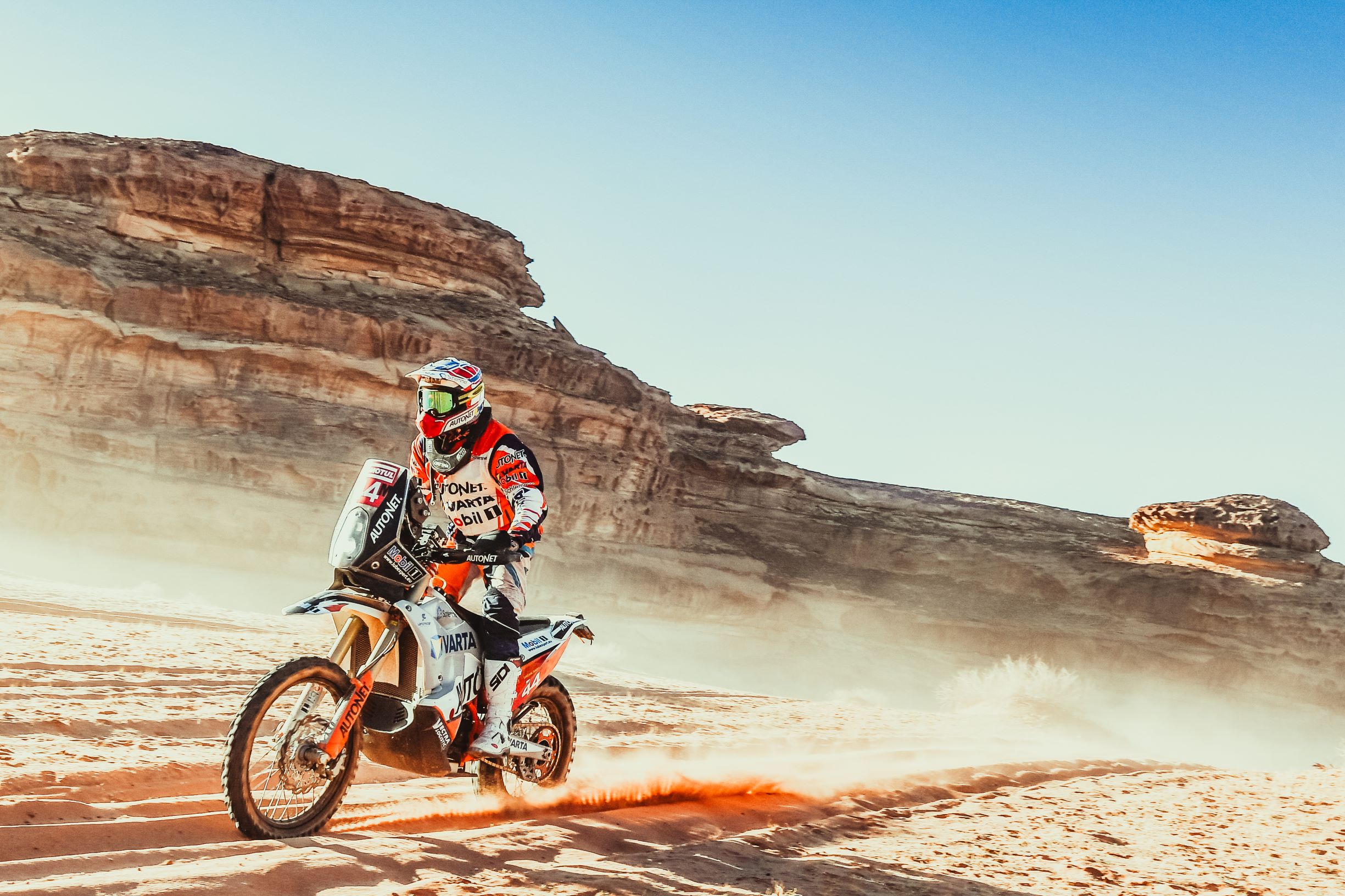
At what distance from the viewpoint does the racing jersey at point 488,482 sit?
5605 millimetres

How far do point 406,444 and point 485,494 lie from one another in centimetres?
2208

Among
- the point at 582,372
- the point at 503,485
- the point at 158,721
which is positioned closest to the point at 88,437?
the point at 582,372

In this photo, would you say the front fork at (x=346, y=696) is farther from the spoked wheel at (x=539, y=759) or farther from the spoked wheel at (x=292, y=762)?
the spoked wheel at (x=539, y=759)

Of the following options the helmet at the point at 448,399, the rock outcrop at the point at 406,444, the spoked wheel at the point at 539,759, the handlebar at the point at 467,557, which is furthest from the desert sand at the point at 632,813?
the rock outcrop at the point at 406,444

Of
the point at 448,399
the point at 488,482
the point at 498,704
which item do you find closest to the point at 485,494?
the point at 488,482

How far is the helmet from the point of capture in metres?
5.41

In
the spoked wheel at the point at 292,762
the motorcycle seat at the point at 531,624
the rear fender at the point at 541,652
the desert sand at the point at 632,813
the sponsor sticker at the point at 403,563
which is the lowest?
the desert sand at the point at 632,813

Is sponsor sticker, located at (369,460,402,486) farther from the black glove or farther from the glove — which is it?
the glove

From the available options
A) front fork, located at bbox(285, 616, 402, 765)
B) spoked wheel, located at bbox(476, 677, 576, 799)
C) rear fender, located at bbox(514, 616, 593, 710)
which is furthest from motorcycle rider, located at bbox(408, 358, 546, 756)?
front fork, located at bbox(285, 616, 402, 765)

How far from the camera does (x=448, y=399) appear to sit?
5445 mm

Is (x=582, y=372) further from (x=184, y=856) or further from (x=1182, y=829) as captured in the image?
(x=184, y=856)

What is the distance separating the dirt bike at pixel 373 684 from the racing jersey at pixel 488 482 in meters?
0.48

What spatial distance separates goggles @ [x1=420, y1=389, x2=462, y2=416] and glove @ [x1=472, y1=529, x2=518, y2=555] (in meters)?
0.78

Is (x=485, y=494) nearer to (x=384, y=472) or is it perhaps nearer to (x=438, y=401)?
(x=438, y=401)
